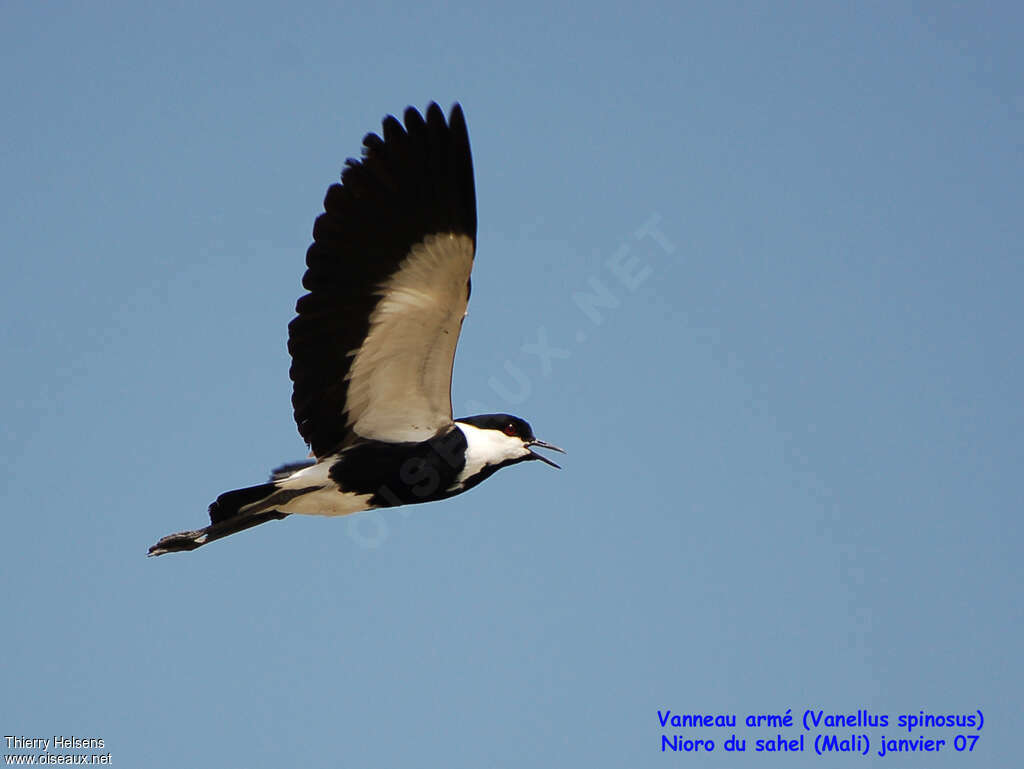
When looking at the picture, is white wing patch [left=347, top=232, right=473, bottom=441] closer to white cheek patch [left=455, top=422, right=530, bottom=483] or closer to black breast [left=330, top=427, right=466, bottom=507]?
black breast [left=330, top=427, right=466, bottom=507]

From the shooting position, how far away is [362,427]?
11.0 metres

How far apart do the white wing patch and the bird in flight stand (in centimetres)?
1

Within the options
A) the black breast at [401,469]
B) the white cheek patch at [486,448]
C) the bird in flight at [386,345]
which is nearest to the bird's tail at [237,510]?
the bird in flight at [386,345]

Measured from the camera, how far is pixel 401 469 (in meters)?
10.8

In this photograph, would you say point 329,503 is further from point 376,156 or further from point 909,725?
point 909,725

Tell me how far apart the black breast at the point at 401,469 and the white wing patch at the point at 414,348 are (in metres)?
0.13

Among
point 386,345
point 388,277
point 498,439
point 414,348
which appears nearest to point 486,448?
point 498,439

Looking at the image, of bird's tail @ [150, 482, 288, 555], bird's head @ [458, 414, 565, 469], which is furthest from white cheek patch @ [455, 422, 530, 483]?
bird's tail @ [150, 482, 288, 555]

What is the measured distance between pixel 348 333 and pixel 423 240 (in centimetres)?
94

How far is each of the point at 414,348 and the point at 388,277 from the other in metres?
0.64

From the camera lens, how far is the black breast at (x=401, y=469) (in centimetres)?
1080

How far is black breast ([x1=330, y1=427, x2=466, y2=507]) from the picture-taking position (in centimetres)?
1080

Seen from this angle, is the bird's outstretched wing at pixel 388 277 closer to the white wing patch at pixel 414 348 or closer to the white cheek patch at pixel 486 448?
the white wing patch at pixel 414 348

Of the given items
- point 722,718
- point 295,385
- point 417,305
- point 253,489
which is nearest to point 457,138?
point 417,305
